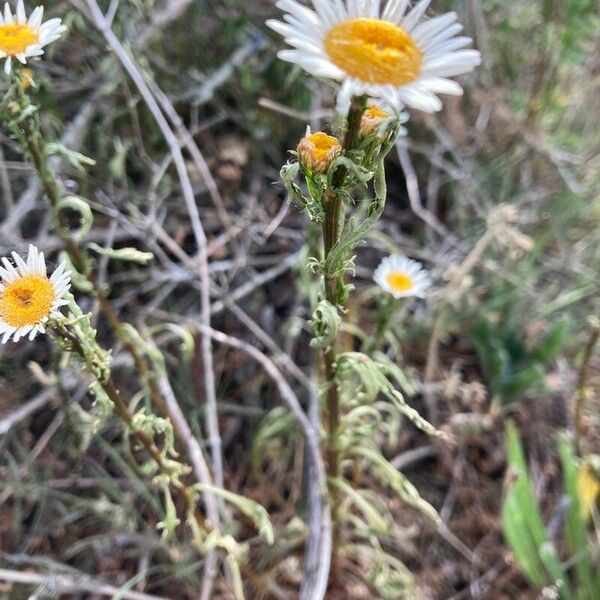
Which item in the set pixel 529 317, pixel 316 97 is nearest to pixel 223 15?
pixel 316 97

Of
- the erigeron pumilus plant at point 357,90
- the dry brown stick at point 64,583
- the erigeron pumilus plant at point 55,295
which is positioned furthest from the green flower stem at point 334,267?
the dry brown stick at point 64,583

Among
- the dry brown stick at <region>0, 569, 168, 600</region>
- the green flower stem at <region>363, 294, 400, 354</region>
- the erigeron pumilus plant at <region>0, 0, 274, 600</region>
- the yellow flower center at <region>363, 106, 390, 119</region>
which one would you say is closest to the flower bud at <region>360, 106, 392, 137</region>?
the yellow flower center at <region>363, 106, 390, 119</region>

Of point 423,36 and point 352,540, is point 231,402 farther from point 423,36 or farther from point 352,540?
point 423,36

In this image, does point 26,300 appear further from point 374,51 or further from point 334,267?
point 374,51

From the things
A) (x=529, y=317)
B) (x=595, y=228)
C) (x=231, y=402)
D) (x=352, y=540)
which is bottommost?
(x=352, y=540)

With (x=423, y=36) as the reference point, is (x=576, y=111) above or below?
above

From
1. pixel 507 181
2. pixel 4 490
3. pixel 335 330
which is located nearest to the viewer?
pixel 335 330

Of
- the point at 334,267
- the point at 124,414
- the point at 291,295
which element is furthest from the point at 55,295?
the point at 291,295
